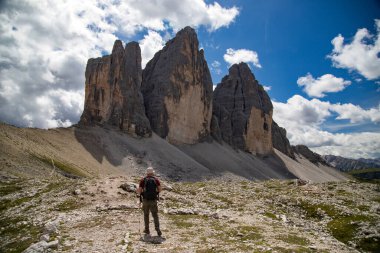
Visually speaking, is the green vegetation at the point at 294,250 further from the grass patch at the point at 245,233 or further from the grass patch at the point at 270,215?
the grass patch at the point at 270,215

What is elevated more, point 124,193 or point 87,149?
point 87,149

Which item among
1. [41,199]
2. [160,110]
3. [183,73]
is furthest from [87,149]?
[41,199]

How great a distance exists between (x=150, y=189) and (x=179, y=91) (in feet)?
426

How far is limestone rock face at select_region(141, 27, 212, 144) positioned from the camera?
458 ft

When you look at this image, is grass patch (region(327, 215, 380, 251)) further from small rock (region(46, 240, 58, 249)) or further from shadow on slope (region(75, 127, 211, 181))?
shadow on slope (region(75, 127, 211, 181))

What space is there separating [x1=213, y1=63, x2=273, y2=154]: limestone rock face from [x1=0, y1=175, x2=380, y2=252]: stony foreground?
468 ft

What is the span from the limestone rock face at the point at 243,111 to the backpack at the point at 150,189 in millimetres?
153795

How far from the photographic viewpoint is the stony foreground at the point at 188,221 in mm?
15312

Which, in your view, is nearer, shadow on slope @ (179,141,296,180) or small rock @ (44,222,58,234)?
small rock @ (44,222,58,234)

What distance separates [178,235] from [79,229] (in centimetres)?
568

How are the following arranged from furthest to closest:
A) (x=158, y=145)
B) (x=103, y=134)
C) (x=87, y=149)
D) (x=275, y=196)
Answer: (x=158, y=145), (x=103, y=134), (x=87, y=149), (x=275, y=196)

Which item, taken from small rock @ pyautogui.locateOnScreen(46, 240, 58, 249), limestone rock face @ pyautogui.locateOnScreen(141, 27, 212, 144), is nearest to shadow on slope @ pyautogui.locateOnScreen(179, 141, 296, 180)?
limestone rock face @ pyautogui.locateOnScreen(141, 27, 212, 144)

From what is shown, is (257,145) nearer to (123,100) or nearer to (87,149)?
(123,100)

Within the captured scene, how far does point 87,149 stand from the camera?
98312 millimetres
